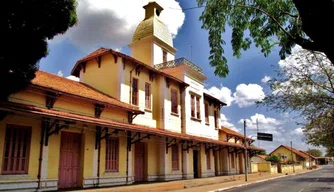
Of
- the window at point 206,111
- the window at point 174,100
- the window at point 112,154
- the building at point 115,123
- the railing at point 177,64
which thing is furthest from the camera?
the window at point 206,111

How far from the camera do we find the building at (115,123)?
39.7ft

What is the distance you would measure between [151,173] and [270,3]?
665 inches

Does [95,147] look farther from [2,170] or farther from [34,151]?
[2,170]

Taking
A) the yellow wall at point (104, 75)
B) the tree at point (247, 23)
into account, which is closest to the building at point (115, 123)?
the yellow wall at point (104, 75)

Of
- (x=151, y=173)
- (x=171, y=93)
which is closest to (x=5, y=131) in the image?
(x=151, y=173)

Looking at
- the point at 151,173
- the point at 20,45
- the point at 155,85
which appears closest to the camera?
the point at 20,45

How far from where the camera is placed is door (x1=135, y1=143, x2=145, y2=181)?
18766mm

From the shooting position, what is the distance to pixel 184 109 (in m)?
23.5

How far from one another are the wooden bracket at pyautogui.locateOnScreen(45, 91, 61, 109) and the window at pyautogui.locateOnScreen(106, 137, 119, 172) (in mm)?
3892

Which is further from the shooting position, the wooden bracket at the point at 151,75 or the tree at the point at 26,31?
the wooden bracket at the point at 151,75

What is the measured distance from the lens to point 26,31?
843 centimetres

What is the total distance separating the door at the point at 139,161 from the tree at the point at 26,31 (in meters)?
10.5


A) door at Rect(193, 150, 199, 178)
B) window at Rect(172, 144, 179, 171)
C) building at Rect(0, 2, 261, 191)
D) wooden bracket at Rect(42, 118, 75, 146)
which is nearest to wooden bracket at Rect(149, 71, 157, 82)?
building at Rect(0, 2, 261, 191)

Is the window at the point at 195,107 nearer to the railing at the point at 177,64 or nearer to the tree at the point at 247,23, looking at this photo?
the railing at the point at 177,64
